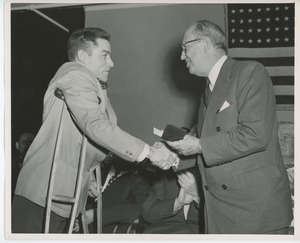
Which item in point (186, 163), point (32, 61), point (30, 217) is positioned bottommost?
point (30, 217)

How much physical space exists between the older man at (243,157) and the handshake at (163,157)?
0.35 meters

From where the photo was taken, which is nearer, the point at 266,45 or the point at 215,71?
the point at 215,71

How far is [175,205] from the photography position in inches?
115

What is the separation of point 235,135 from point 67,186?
2.97 ft

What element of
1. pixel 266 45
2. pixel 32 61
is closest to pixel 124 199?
pixel 32 61

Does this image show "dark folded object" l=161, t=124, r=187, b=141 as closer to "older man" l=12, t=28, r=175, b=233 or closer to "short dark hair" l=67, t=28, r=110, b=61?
"older man" l=12, t=28, r=175, b=233

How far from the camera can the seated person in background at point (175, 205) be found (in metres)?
2.74

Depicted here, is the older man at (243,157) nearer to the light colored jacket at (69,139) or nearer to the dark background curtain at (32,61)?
the light colored jacket at (69,139)

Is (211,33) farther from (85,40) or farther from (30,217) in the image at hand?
(30,217)

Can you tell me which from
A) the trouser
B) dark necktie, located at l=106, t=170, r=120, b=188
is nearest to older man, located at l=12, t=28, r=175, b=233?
the trouser

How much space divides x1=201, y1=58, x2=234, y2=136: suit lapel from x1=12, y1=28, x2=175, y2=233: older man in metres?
0.39

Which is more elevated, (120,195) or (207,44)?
(207,44)

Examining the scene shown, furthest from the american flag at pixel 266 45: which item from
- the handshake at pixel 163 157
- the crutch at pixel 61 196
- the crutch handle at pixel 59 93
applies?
the crutch at pixel 61 196

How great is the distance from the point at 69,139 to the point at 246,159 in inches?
37.1
